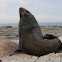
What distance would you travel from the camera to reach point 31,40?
286 inches

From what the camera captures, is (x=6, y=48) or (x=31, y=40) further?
(x=6, y=48)

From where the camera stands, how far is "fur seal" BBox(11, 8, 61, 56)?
7184 millimetres

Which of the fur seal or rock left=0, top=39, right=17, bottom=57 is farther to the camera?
rock left=0, top=39, right=17, bottom=57

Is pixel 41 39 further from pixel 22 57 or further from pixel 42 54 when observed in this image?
pixel 22 57

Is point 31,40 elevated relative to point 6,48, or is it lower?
elevated

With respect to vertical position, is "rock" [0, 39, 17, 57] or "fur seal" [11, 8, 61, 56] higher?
"fur seal" [11, 8, 61, 56]

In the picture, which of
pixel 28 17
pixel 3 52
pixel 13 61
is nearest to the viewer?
pixel 13 61

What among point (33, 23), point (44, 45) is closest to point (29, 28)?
point (33, 23)

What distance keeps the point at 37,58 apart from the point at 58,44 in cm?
111

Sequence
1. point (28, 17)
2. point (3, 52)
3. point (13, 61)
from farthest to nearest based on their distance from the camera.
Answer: point (3, 52) < point (28, 17) < point (13, 61)

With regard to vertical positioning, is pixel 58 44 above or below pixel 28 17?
below

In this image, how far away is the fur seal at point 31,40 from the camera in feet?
23.6

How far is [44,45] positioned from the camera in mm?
7164

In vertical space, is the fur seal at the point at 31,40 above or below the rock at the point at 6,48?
above
